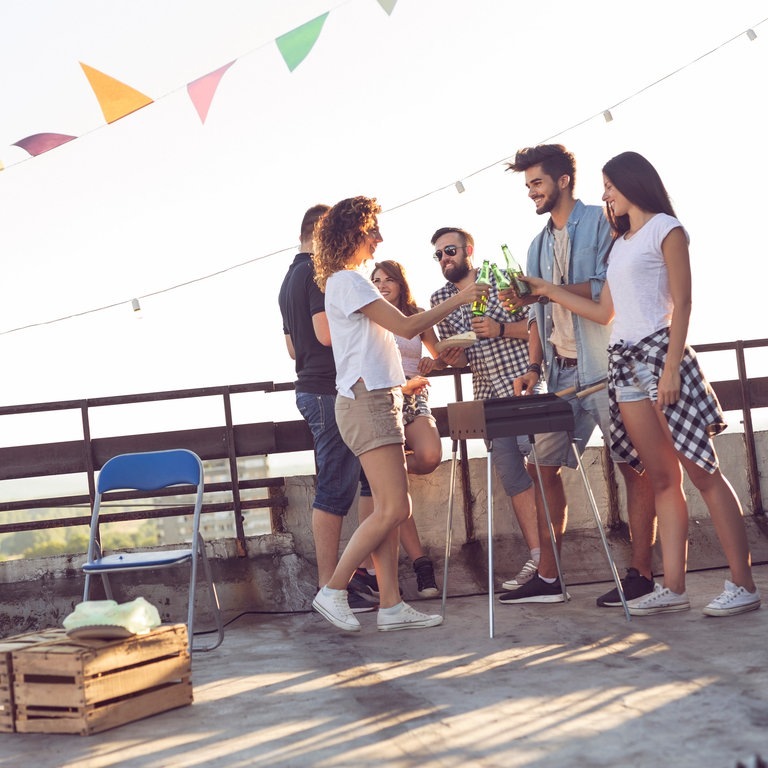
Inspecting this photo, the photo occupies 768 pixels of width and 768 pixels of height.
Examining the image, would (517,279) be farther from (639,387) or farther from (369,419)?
(369,419)

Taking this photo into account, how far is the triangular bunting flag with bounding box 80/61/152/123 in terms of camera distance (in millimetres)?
5230

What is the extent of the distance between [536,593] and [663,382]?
1237 mm

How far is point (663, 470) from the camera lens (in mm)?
3924

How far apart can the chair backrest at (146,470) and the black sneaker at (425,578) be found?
1.24 m

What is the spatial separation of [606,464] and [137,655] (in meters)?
3.26

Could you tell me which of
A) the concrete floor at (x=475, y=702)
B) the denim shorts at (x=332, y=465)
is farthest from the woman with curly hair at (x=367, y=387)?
the denim shorts at (x=332, y=465)

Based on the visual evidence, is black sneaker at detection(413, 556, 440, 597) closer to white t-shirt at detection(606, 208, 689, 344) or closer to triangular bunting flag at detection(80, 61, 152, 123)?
white t-shirt at detection(606, 208, 689, 344)

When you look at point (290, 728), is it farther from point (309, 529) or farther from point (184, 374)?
point (184, 374)

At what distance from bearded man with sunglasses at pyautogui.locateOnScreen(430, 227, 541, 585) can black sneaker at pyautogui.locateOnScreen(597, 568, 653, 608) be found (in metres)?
0.55

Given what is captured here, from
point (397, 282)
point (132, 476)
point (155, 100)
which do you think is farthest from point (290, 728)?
point (155, 100)

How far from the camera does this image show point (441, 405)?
5578 mm

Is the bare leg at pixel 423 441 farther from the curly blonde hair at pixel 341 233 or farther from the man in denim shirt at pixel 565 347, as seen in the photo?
the curly blonde hair at pixel 341 233

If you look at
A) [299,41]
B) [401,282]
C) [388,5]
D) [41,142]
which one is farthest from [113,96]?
[401,282]

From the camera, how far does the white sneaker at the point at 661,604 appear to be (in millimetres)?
3957
